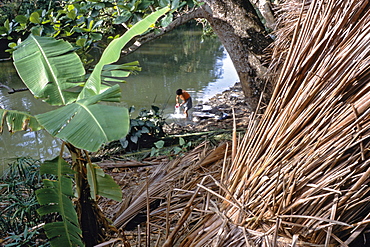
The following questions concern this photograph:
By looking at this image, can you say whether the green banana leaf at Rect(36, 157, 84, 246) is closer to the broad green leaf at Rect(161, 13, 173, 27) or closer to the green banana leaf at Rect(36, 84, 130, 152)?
the green banana leaf at Rect(36, 84, 130, 152)

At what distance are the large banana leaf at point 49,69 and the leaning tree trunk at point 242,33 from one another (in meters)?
1.52

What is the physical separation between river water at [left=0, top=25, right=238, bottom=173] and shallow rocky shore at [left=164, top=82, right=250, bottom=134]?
415 millimetres

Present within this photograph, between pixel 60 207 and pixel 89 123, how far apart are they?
1.76 feet

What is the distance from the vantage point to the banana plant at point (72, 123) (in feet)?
4.58

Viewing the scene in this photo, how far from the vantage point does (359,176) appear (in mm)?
1209

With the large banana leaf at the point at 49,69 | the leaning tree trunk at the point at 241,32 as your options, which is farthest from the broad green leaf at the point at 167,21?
the large banana leaf at the point at 49,69

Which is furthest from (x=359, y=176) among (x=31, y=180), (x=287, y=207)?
(x=31, y=180)

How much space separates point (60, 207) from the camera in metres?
1.68

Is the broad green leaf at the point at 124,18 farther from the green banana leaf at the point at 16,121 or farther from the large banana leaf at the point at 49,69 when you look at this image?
the green banana leaf at the point at 16,121

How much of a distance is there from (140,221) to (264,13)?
2700mm

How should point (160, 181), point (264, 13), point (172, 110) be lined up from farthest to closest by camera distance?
point (172, 110), point (264, 13), point (160, 181)

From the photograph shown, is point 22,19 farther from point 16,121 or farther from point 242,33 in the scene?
point 242,33

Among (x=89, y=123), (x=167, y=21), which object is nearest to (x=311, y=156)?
(x=89, y=123)

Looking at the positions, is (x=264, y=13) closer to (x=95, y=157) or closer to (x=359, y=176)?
(x=95, y=157)
